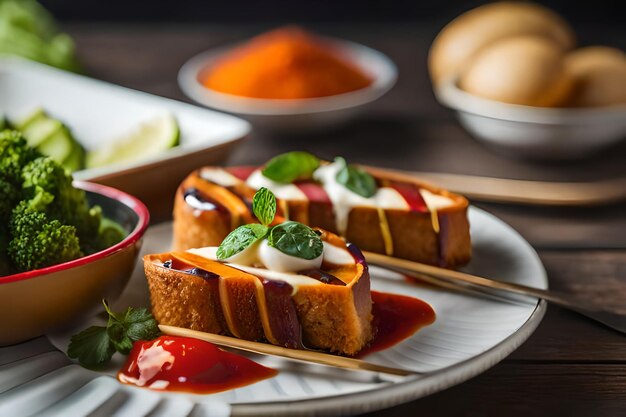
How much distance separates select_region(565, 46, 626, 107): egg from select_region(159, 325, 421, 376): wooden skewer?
1.89 metres

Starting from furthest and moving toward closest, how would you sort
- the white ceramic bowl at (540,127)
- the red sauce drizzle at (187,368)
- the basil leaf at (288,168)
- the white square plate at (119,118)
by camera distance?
the white ceramic bowl at (540,127) < the white square plate at (119,118) < the basil leaf at (288,168) < the red sauce drizzle at (187,368)

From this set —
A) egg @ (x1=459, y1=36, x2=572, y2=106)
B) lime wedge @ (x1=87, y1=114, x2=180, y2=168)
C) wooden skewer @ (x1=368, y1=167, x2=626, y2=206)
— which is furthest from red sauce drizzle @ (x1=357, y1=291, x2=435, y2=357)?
egg @ (x1=459, y1=36, x2=572, y2=106)

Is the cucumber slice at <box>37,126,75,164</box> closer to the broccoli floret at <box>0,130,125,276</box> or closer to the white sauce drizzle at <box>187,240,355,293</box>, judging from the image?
the broccoli floret at <box>0,130,125,276</box>

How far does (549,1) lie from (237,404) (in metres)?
4.56

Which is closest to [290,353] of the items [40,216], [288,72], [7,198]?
[40,216]

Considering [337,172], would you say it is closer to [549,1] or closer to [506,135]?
[506,135]

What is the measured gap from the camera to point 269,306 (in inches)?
70.9

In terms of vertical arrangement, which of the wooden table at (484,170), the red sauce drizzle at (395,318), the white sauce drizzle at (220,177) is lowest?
the wooden table at (484,170)

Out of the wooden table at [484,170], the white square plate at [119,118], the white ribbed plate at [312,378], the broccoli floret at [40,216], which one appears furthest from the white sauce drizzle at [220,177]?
the wooden table at [484,170]

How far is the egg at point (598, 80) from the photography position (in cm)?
315

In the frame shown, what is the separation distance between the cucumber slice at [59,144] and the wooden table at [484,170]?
2.49ft

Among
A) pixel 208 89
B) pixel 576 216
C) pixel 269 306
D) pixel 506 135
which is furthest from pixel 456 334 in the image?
pixel 208 89

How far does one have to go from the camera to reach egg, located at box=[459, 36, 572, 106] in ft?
10.2

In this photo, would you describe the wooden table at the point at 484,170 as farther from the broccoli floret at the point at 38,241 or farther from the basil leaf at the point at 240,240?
the broccoli floret at the point at 38,241
